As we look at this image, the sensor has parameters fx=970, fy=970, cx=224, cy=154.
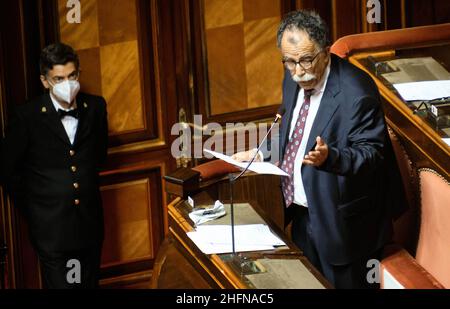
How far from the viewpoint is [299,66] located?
3.71 meters

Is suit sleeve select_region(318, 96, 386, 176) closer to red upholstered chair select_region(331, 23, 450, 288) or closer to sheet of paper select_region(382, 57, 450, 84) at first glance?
red upholstered chair select_region(331, 23, 450, 288)

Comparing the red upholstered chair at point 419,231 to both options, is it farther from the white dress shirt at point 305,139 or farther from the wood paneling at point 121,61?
the wood paneling at point 121,61

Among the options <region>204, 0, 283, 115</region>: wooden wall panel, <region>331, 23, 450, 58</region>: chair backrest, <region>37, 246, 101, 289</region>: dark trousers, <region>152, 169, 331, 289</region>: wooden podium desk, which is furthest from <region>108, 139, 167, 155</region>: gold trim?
<region>331, 23, 450, 58</region>: chair backrest

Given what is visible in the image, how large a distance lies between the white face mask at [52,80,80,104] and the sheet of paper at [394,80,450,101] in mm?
1474

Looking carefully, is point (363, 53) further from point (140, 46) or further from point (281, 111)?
point (140, 46)

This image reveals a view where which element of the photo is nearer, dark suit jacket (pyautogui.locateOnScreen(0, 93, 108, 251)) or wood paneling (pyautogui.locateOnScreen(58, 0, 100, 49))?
dark suit jacket (pyautogui.locateOnScreen(0, 93, 108, 251))

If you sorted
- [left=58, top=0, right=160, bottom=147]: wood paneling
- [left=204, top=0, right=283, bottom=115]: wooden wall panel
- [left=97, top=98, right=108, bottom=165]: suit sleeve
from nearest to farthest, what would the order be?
[left=97, top=98, right=108, bottom=165]: suit sleeve, [left=58, top=0, right=160, bottom=147]: wood paneling, [left=204, top=0, right=283, bottom=115]: wooden wall panel

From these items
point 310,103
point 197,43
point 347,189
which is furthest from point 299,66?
point 197,43

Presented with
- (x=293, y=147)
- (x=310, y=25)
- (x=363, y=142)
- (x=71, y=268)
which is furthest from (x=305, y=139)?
(x=71, y=268)

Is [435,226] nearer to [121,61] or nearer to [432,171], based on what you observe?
[432,171]

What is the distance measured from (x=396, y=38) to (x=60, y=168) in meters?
1.70

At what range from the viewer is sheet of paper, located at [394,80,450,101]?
4.21 metres

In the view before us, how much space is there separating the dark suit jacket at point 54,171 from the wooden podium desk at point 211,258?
1.78ft

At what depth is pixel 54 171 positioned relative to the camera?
461 centimetres
